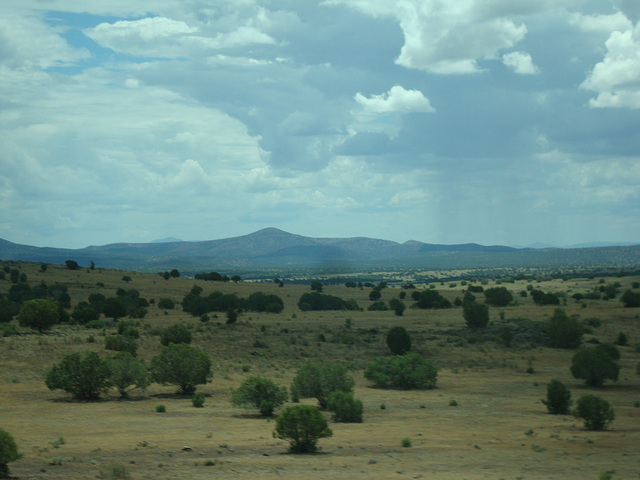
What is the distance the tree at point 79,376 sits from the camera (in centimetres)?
2917

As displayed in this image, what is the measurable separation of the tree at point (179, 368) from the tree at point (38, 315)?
18.6 m

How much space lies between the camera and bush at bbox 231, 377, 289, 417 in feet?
89.4

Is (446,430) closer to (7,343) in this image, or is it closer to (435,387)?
(435,387)

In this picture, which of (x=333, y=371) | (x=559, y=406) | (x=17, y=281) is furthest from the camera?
(x=17, y=281)

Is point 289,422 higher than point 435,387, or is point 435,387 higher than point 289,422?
point 289,422

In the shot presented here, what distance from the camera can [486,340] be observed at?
53.8m

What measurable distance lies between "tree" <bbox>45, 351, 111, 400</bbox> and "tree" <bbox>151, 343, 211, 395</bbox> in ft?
10.2

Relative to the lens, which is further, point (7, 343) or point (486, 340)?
point (486, 340)

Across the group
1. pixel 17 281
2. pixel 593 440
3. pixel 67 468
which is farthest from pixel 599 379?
pixel 17 281

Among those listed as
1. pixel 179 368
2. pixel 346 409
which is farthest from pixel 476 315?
pixel 346 409

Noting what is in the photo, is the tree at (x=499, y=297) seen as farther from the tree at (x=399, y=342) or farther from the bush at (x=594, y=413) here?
the bush at (x=594, y=413)

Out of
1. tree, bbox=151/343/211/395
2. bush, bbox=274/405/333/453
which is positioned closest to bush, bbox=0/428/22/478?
bush, bbox=274/405/333/453

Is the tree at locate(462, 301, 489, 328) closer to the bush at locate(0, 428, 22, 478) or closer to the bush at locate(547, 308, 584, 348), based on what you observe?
the bush at locate(547, 308, 584, 348)

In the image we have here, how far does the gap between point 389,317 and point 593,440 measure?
46.2 meters
